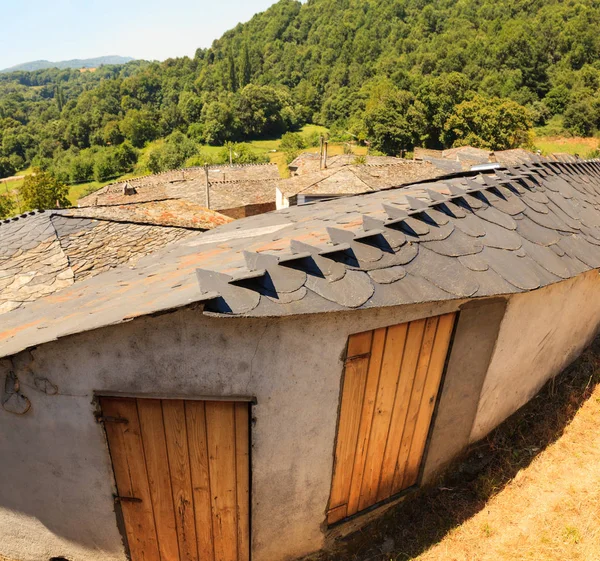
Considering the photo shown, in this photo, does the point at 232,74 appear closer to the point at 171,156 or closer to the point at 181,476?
the point at 171,156

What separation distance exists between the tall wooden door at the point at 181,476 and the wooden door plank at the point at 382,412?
1235mm

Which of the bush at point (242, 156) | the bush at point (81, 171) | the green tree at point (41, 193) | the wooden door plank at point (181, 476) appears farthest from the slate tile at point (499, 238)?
the bush at point (81, 171)

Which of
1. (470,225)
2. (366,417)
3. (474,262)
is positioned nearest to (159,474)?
(366,417)

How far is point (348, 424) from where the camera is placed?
3770 mm

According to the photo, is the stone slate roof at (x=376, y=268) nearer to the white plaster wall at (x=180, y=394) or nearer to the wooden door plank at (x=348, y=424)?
the white plaster wall at (x=180, y=394)

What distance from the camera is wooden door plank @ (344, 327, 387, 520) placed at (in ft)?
11.8

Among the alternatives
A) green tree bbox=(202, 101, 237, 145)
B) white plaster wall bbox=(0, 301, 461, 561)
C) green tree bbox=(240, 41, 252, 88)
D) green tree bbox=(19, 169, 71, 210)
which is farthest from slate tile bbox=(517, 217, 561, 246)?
green tree bbox=(240, 41, 252, 88)

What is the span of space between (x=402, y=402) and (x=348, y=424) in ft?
2.04

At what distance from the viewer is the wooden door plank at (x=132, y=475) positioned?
10.8 ft

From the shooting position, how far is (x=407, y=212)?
426 centimetres

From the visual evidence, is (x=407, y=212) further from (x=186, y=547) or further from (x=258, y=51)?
(x=258, y=51)

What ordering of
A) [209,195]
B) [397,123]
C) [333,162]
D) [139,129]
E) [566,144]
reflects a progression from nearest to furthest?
[209,195] < [333,162] < [566,144] < [397,123] < [139,129]

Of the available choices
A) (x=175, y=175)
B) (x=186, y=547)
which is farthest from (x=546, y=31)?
(x=186, y=547)

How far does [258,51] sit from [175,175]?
87.7 metres
